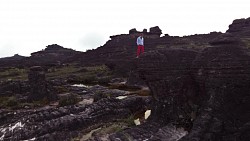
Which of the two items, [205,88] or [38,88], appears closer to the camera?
[205,88]

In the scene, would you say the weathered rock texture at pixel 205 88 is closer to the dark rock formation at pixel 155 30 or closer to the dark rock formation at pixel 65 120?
the dark rock formation at pixel 65 120

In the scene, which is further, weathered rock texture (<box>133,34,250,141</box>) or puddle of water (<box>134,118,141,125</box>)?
puddle of water (<box>134,118,141,125</box>)

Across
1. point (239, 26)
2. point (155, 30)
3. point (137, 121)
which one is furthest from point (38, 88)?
point (155, 30)

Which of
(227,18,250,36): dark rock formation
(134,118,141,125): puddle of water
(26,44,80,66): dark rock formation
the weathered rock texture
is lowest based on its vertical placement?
(26,44,80,66): dark rock formation

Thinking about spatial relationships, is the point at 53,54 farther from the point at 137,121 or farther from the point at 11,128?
the point at 137,121

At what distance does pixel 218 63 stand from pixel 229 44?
1.17 metres

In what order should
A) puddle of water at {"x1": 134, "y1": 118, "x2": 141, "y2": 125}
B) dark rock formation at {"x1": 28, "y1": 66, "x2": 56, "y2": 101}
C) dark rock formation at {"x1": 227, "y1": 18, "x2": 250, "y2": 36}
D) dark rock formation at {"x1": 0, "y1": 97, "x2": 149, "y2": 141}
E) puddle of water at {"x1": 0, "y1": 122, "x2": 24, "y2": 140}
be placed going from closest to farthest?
puddle of water at {"x1": 134, "y1": 118, "x2": 141, "y2": 125}
dark rock formation at {"x1": 0, "y1": 97, "x2": 149, "y2": 141}
puddle of water at {"x1": 0, "y1": 122, "x2": 24, "y2": 140}
dark rock formation at {"x1": 28, "y1": 66, "x2": 56, "y2": 101}
dark rock formation at {"x1": 227, "y1": 18, "x2": 250, "y2": 36}

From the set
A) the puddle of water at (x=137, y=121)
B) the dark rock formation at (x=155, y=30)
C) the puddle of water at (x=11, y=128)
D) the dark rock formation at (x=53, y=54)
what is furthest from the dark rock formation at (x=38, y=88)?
the dark rock formation at (x=53, y=54)

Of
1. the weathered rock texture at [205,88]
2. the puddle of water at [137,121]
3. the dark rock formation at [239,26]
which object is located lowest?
the puddle of water at [137,121]

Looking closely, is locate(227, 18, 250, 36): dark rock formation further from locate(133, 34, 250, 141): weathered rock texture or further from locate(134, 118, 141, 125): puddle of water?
locate(133, 34, 250, 141): weathered rock texture

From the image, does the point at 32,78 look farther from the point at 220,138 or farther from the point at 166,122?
the point at 220,138

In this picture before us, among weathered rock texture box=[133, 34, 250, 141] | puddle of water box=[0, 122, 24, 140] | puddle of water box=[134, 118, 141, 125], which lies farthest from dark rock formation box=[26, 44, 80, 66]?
weathered rock texture box=[133, 34, 250, 141]

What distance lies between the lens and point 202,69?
67.4 feet

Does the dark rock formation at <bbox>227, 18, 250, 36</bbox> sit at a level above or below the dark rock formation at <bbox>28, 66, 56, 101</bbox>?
above
